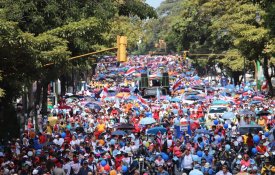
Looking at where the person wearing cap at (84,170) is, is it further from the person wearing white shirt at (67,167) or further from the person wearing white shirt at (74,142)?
the person wearing white shirt at (74,142)

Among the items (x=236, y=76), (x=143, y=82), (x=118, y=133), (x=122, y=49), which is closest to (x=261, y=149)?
(x=122, y=49)

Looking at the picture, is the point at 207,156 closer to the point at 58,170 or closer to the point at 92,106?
the point at 58,170

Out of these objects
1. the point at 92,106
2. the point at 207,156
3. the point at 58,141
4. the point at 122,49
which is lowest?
the point at 207,156

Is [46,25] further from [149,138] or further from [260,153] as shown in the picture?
[260,153]

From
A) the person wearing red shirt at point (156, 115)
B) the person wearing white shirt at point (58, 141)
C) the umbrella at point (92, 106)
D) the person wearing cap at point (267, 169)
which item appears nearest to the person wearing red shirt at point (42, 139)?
the person wearing white shirt at point (58, 141)

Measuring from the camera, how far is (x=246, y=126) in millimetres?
29406

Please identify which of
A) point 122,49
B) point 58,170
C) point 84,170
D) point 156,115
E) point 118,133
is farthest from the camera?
point 156,115

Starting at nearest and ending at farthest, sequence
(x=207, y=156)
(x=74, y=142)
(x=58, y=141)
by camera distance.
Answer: (x=207, y=156) < (x=74, y=142) < (x=58, y=141)

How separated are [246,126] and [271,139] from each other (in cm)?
171

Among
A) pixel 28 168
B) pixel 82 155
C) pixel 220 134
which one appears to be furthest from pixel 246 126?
pixel 28 168

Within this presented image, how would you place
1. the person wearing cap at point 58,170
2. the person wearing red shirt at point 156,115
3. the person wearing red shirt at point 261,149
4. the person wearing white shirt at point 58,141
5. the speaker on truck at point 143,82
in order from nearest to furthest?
the person wearing cap at point 58,170 → the person wearing red shirt at point 261,149 → the person wearing white shirt at point 58,141 → the person wearing red shirt at point 156,115 → the speaker on truck at point 143,82

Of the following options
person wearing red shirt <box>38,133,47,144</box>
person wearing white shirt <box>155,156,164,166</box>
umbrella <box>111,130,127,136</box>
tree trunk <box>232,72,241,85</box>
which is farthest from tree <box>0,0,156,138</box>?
tree trunk <box>232,72,241,85</box>

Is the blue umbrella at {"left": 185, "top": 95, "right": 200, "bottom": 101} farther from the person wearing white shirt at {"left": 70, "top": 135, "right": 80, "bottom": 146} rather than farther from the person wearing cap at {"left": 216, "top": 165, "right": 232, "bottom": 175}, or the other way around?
the person wearing cap at {"left": 216, "top": 165, "right": 232, "bottom": 175}

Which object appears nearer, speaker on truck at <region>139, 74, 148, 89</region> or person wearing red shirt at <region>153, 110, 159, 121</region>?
person wearing red shirt at <region>153, 110, 159, 121</region>
